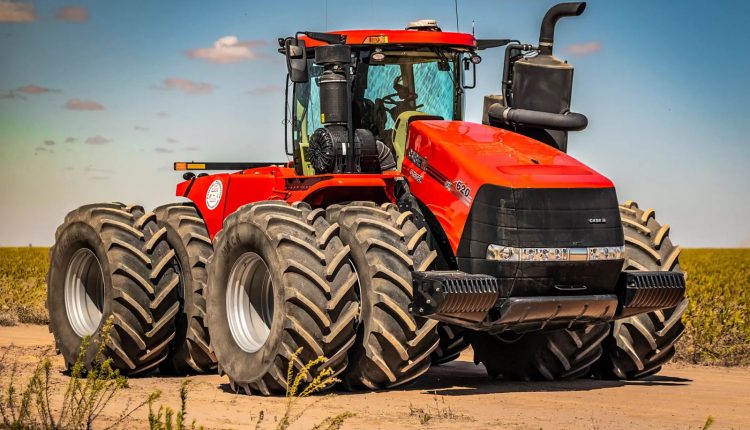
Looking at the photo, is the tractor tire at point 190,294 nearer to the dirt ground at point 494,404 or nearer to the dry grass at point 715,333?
the dirt ground at point 494,404

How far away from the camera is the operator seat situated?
12.2 m

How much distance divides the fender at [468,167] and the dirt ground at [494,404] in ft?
4.98

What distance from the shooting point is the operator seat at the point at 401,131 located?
12.2 meters

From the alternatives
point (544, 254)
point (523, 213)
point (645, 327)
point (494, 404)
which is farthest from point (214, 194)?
point (645, 327)

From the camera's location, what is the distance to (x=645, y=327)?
12078 mm

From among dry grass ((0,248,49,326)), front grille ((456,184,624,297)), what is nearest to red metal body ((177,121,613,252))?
front grille ((456,184,624,297))

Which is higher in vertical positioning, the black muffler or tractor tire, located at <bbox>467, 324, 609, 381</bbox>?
the black muffler

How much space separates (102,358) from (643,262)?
19.5ft

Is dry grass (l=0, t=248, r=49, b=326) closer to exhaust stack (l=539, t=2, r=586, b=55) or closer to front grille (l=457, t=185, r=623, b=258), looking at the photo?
exhaust stack (l=539, t=2, r=586, b=55)

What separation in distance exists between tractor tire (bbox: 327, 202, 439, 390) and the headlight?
0.61m

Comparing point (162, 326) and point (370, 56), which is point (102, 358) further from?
point (370, 56)

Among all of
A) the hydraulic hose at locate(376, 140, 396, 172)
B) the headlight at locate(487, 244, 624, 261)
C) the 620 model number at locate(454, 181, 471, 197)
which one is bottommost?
the headlight at locate(487, 244, 624, 261)

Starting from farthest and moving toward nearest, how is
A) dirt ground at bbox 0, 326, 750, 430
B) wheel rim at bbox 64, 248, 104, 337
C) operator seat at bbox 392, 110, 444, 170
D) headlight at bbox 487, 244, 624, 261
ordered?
1. wheel rim at bbox 64, 248, 104, 337
2. operator seat at bbox 392, 110, 444, 170
3. headlight at bbox 487, 244, 624, 261
4. dirt ground at bbox 0, 326, 750, 430

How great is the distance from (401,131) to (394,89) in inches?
19.1
